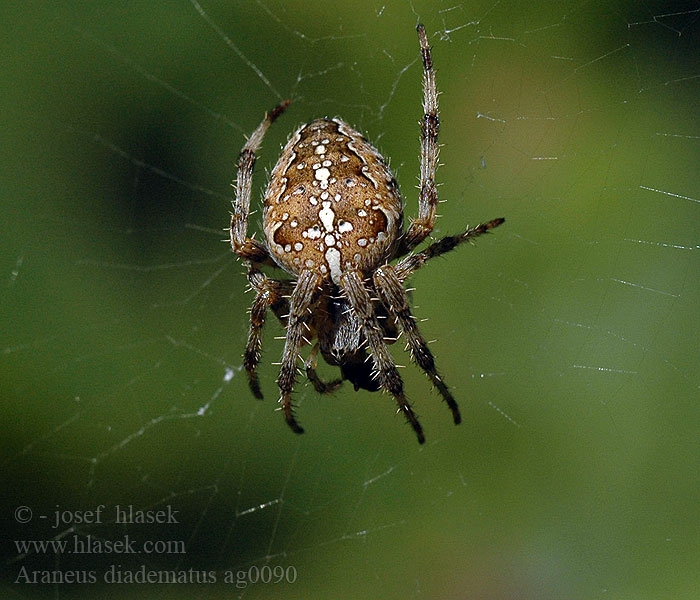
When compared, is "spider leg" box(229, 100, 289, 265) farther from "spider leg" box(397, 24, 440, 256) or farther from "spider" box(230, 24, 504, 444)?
"spider leg" box(397, 24, 440, 256)

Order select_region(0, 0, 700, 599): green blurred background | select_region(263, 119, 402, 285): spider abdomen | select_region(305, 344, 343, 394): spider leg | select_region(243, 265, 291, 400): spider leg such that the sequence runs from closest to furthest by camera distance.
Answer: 1. select_region(263, 119, 402, 285): spider abdomen
2. select_region(243, 265, 291, 400): spider leg
3. select_region(305, 344, 343, 394): spider leg
4. select_region(0, 0, 700, 599): green blurred background

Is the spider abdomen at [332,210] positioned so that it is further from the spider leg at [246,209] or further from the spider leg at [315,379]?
the spider leg at [315,379]

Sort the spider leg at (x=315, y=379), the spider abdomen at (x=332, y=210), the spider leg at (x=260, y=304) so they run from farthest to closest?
1. the spider leg at (x=315, y=379)
2. the spider leg at (x=260, y=304)
3. the spider abdomen at (x=332, y=210)

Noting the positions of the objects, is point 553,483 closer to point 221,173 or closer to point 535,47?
point 535,47

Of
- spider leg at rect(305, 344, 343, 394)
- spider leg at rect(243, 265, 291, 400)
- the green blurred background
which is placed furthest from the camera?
the green blurred background

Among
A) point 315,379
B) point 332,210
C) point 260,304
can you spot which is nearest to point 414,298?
point 315,379

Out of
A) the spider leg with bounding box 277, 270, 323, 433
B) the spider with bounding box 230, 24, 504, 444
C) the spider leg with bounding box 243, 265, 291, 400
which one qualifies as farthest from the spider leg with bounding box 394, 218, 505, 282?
the spider leg with bounding box 243, 265, 291, 400

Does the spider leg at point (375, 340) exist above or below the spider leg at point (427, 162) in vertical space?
below

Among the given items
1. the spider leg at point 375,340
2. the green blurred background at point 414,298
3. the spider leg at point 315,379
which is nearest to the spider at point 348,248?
the spider leg at point 375,340
